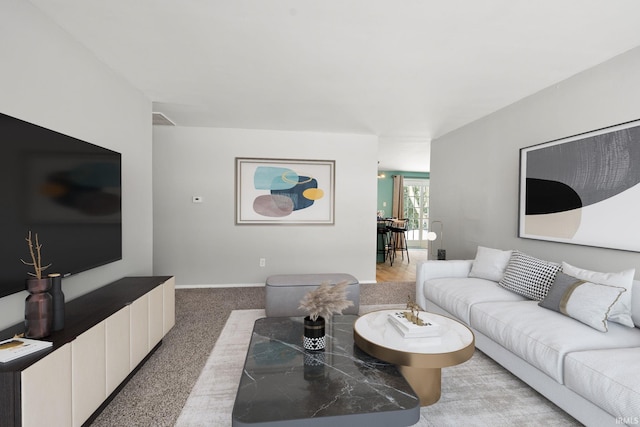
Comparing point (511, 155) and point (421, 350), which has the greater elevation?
point (511, 155)

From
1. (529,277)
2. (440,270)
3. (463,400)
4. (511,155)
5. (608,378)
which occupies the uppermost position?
(511,155)

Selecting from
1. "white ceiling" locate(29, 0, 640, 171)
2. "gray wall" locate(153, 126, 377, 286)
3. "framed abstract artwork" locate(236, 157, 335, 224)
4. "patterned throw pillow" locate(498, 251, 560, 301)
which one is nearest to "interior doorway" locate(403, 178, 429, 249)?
"gray wall" locate(153, 126, 377, 286)

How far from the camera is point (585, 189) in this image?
2590 millimetres

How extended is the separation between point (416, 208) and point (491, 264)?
688 cm

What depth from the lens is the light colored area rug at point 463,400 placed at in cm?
171

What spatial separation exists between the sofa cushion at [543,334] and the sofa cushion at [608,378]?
0.08 meters

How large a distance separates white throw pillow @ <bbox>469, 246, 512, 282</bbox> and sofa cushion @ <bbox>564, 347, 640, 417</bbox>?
4.52 feet

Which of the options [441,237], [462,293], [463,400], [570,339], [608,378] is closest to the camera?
[608,378]

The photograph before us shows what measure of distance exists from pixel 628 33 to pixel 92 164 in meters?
3.84

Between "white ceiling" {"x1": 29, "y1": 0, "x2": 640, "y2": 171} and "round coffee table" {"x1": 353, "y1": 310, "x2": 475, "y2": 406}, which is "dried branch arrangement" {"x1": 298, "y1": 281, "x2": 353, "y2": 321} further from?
"white ceiling" {"x1": 29, "y1": 0, "x2": 640, "y2": 171}

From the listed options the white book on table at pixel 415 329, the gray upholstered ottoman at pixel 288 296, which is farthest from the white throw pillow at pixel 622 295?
the gray upholstered ottoman at pixel 288 296

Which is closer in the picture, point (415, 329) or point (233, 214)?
point (415, 329)

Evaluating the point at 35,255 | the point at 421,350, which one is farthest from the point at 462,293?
the point at 35,255

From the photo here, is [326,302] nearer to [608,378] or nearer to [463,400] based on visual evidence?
[463,400]
